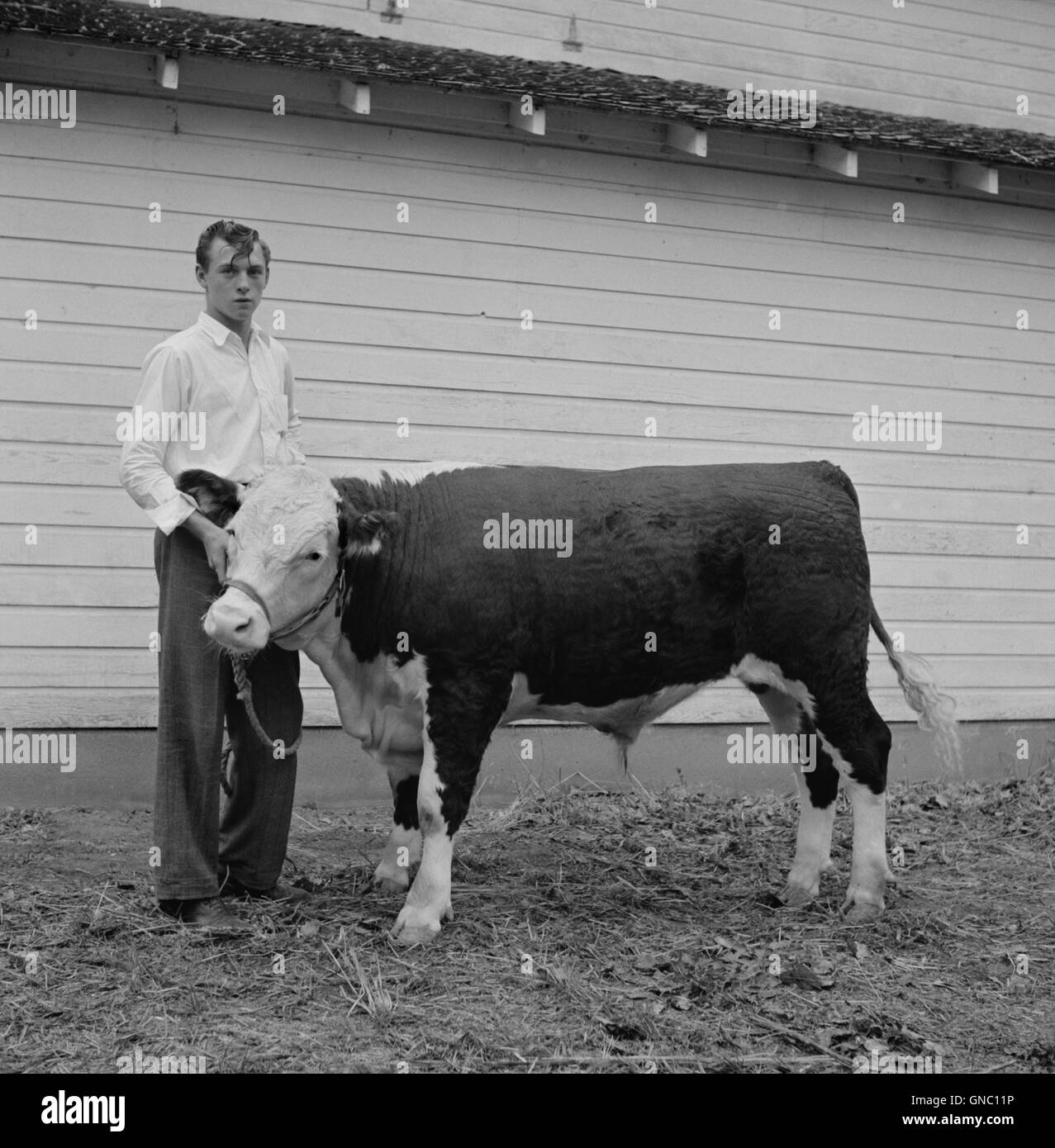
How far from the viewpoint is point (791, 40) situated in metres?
9.60

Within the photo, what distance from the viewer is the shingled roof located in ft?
23.3

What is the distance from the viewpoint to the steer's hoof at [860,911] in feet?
18.8

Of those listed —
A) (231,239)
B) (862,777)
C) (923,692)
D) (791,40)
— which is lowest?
(862,777)

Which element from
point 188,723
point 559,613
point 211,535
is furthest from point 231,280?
point 559,613

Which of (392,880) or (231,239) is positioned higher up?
(231,239)

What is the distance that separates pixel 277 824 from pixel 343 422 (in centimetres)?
314

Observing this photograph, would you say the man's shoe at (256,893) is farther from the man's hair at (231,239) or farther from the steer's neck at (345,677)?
Result: the man's hair at (231,239)

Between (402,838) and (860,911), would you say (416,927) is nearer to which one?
(402,838)

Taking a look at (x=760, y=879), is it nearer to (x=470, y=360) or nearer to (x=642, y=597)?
(x=642, y=597)

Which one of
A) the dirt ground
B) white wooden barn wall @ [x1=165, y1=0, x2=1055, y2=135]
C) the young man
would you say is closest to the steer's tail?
the dirt ground

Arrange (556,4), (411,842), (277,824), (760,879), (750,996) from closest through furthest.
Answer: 1. (750,996)
2. (277,824)
3. (411,842)
4. (760,879)
5. (556,4)

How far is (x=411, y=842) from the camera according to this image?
592 centimetres

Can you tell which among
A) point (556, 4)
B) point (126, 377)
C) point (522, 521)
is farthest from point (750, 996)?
point (556, 4)

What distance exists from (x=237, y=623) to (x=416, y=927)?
4.61 feet
